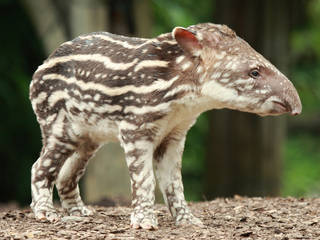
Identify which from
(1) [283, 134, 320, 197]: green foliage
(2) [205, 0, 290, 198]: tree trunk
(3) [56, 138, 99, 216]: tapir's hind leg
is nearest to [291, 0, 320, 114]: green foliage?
(1) [283, 134, 320, 197]: green foliage

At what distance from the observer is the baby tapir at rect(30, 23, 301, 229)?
6191mm

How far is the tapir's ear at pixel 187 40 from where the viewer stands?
6.22 m

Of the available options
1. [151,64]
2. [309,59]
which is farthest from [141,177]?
[309,59]

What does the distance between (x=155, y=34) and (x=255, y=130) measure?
10.4ft

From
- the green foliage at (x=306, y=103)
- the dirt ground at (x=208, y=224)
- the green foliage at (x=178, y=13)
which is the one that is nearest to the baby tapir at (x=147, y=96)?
the dirt ground at (x=208, y=224)

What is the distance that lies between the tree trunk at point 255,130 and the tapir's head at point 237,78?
674 cm

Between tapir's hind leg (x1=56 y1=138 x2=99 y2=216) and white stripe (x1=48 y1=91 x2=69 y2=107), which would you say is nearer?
white stripe (x1=48 y1=91 x2=69 y2=107)

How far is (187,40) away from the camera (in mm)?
6258

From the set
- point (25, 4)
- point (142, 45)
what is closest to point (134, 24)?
point (25, 4)

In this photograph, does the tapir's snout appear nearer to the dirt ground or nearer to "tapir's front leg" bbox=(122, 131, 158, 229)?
the dirt ground

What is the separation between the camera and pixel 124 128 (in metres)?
6.38

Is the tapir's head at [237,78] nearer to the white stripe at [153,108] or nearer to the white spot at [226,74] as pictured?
the white spot at [226,74]

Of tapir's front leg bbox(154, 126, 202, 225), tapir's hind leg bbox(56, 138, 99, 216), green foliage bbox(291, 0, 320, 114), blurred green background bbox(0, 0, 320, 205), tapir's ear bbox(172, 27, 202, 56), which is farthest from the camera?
green foliage bbox(291, 0, 320, 114)

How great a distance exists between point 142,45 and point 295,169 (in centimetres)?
1111
